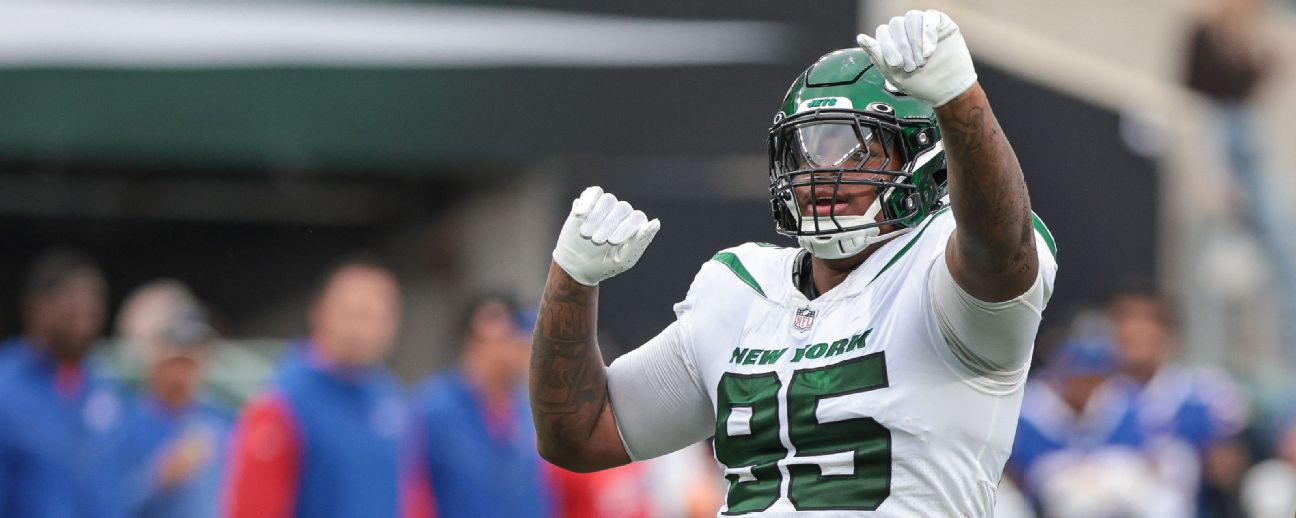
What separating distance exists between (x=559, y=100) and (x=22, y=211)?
3.87 m

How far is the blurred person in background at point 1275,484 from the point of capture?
24.9ft

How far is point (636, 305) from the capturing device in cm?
1123

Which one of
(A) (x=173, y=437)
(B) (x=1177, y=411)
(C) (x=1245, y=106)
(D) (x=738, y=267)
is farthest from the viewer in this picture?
(C) (x=1245, y=106)

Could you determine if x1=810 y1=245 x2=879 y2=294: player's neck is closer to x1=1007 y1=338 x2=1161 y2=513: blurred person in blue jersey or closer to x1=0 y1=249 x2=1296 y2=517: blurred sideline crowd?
x1=0 y1=249 x2=1296 y2=517: blurred sideline crowd

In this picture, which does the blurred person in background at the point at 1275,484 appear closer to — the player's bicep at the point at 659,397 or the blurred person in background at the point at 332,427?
the blurred person in background at the point at 332,427

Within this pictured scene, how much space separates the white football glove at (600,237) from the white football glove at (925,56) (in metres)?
0.69

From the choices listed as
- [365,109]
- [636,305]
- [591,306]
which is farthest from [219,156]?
[591,306]

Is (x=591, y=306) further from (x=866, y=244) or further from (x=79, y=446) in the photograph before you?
(x=79, y=446)

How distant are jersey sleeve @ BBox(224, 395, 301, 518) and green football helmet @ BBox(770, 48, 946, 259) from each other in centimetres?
328

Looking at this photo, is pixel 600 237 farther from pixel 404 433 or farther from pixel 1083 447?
pixel 1083 447

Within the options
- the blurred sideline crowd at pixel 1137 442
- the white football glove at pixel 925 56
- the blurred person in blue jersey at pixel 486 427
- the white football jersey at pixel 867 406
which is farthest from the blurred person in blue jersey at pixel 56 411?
the white football glove at pixel 925 56

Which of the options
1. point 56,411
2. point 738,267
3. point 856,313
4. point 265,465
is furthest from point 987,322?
point 56,411

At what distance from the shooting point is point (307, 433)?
6.28 m

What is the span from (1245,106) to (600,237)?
875 centimetres
